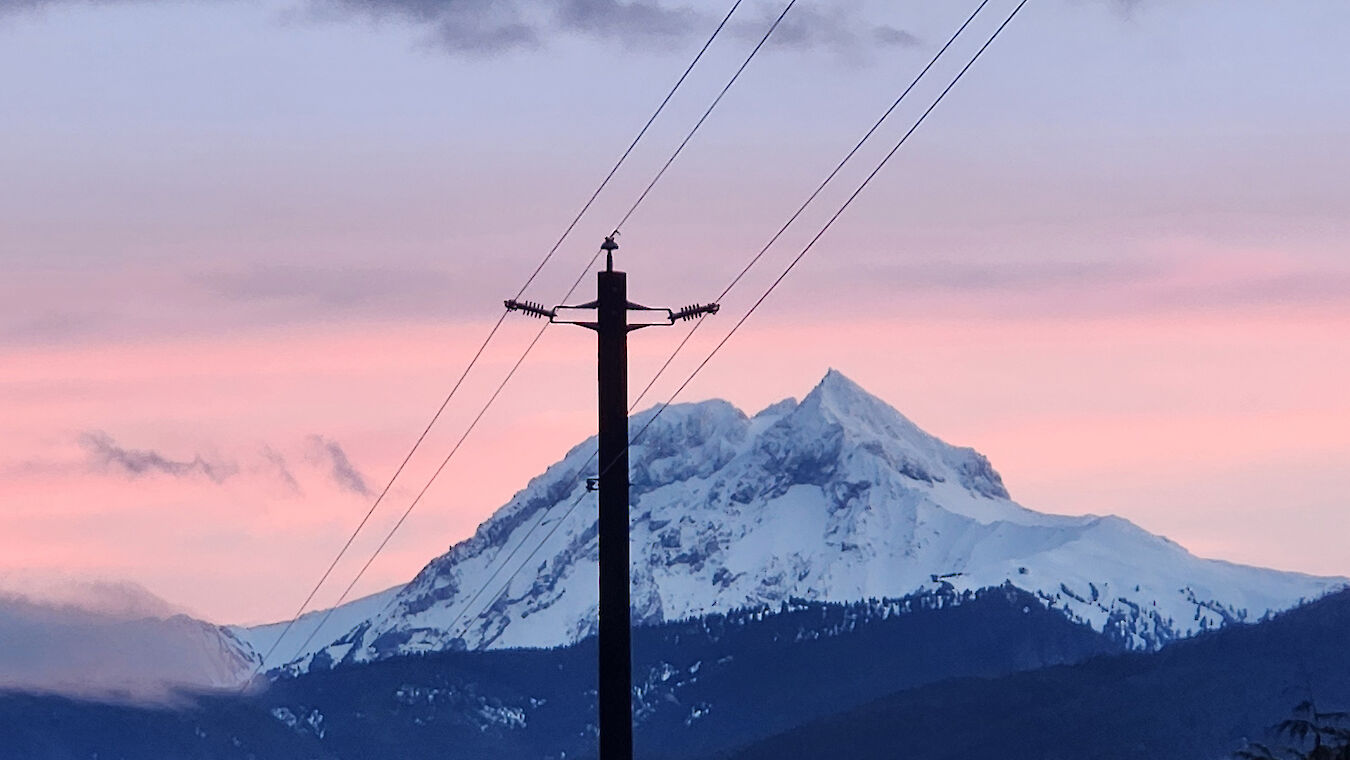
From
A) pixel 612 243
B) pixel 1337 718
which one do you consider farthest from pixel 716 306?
pixel 1337 718

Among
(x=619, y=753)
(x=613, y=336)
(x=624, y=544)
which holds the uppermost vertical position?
(x=613, y=336)

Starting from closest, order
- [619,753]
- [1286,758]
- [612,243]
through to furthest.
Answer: [619,753], [612,243], [1286,758]

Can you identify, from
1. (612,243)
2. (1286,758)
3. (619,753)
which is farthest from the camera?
(1286,758)

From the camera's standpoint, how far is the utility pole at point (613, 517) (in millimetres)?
41531

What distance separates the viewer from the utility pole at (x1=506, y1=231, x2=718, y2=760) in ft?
136

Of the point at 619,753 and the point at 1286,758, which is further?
the point at 1286,758

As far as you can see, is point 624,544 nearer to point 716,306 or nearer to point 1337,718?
point 716,306

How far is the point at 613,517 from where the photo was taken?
138ft

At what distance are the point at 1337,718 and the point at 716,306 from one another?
42.4ft

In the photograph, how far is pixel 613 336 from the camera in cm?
4288

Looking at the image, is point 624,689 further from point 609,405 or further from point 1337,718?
point 1337,718

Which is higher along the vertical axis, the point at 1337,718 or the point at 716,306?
the point at 716,306

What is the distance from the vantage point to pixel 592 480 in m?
42.2

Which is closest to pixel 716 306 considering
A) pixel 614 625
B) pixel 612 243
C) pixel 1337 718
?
pixel 612 243
